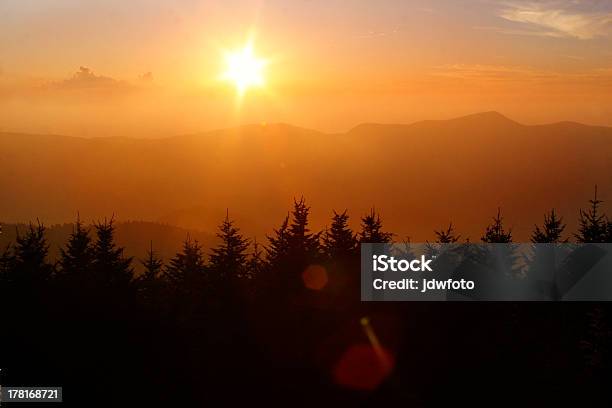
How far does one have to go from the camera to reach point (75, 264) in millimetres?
39375

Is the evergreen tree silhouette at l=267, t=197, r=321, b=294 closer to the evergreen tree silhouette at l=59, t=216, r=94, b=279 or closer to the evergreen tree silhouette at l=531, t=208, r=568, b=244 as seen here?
the evergreen tree silhouette at l=59, t=216, r=94, b=279

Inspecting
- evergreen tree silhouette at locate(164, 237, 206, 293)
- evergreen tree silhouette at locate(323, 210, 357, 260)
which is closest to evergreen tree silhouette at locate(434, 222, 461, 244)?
evergreen tree silhouette at locate(323, 210, 357, 260)

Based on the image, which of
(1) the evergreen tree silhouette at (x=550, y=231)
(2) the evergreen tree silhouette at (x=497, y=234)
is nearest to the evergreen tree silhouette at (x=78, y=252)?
(2) the evergreen tree silhouette at (x=497, y=234)

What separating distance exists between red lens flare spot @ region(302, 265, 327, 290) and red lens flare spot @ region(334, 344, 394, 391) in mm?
6472

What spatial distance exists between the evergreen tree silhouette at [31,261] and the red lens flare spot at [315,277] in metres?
10.1

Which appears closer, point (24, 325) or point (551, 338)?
point (24, 325)

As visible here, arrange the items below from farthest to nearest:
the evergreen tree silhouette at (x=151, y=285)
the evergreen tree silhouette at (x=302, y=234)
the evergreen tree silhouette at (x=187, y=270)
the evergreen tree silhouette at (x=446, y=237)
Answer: the evergreen tree silhouette at (x=446, y=237), the evergreen tree silhouette at (x=187, y=270), the evergreen tree silhouette at (x=302, y=234), the evergreen tree silhouette at (x=151, y=285)

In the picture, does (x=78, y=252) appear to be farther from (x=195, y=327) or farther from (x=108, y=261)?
(x=195, y=327)

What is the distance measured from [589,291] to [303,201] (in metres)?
19.1

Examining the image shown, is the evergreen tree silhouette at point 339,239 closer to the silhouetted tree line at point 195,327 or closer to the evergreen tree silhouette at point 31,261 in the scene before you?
the silhouetted tree line at point 195,327

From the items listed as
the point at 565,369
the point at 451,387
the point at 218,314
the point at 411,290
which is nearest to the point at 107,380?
the point at 218,314

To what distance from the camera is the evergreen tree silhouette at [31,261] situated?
25844mm

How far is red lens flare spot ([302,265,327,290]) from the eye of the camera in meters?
28.2

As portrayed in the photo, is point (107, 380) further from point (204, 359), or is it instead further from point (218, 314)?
point (218, 314)
